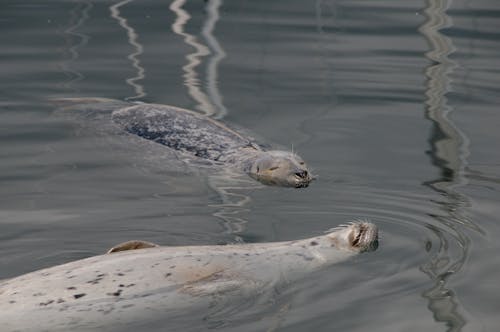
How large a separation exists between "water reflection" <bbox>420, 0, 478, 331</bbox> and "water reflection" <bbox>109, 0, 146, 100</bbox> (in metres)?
2.29

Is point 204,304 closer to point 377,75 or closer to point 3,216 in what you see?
point 3,216

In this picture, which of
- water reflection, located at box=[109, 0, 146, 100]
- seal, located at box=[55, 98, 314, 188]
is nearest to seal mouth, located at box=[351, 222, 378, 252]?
seal, located at box=[55, 98, 314, 188]

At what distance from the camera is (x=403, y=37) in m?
11.1

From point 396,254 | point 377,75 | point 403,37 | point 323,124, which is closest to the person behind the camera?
point 396,254

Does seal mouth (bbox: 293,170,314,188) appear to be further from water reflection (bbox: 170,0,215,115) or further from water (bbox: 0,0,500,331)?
water reflection (bbox: 170,0,215,115)

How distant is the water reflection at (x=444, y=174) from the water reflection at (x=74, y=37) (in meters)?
2.87

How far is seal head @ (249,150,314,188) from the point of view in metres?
6.88

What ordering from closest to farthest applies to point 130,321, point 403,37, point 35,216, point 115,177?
point 130,321, point 35,216, point 115,177, point 403,37

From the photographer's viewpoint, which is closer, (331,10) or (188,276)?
(188,276)

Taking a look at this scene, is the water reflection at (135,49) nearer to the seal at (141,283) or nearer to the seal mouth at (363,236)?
the seal mouth at (363,236)

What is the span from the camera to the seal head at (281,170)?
6879mm

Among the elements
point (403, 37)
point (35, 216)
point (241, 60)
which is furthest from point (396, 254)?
point (403, 37)

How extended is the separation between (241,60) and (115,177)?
3.46 meters

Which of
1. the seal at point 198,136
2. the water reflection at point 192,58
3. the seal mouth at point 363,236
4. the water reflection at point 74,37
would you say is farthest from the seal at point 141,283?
the water reflection at point 74,37
